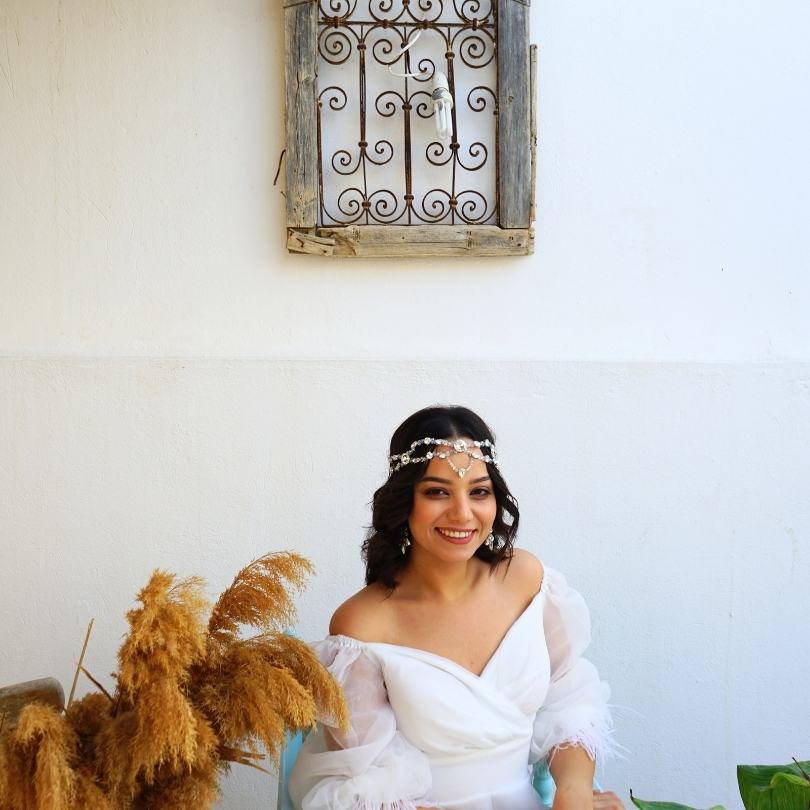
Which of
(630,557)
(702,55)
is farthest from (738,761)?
(702,55)

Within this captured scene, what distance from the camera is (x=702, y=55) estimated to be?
297cm

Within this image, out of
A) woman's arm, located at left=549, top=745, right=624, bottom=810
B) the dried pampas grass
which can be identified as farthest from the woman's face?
woman's arm, located at left=549, top=745, right=624, bottom=810

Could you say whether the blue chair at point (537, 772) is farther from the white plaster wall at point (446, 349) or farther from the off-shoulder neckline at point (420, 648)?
the white plaster wall at point (446, 349)

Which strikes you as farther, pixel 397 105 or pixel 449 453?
pixel 397 105

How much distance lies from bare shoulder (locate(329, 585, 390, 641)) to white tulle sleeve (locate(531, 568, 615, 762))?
413mm

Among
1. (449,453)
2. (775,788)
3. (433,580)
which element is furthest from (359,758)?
(775,788)

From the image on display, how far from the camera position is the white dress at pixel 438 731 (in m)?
2.06

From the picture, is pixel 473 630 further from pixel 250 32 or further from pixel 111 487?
pixel 250 32

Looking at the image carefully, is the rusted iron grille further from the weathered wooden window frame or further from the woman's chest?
the woman's chest

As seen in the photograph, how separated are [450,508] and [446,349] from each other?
0.83 meters

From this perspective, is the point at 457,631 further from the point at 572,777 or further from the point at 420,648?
the point at 572,777

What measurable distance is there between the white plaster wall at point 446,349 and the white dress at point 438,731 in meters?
0.70

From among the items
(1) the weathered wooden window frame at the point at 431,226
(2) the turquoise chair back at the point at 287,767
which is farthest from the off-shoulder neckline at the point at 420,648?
(1) the weathered wooden window frame at the point at 431,226

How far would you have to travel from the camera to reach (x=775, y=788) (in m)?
1.74
